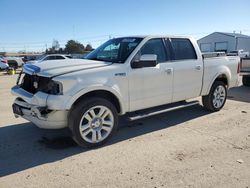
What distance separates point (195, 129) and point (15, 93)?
3.58 metres

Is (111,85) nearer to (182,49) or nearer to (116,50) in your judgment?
(116,50)

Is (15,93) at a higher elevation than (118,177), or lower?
higher

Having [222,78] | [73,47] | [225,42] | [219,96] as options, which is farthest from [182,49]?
[73,47]

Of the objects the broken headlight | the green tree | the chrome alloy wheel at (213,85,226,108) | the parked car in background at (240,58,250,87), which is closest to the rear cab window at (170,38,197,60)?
the chrome alloy wheel at (213,85,226,108)

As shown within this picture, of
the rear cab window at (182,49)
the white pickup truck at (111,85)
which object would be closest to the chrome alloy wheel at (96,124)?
the white pickup truck at (111,85)

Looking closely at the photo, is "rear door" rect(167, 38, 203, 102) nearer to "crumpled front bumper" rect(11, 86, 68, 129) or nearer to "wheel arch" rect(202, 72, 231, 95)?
"wheel arch" rect(202, 72, 231, 95)

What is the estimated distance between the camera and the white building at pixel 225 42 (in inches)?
1981

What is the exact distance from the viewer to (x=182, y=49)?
5.91 meters

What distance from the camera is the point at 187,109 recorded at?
7188 millimetres

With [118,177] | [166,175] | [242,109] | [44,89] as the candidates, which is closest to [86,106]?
[44,89]

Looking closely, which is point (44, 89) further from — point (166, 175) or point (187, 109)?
point (187, 109)

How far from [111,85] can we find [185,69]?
1.99 metres

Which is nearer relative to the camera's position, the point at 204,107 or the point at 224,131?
the point at 224,131

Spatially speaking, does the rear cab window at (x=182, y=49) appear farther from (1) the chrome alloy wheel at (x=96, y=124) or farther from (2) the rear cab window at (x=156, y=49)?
(1) the chrome alloy wheel at (x=96, y=124)
